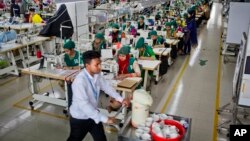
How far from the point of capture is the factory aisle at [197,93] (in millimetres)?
4638

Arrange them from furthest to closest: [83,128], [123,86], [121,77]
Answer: [121,77], [123,86], [83,128]

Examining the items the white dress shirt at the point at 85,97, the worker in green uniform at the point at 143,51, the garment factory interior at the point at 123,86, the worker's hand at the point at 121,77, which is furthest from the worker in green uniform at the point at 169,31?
the white dress shirt at the point at 85,97

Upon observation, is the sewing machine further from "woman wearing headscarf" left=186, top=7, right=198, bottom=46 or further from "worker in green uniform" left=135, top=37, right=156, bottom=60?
"woman wearing headscarf" left=186, top=7, right=198, bottom=46

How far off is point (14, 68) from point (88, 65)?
4.90 meters

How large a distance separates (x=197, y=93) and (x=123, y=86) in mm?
2677

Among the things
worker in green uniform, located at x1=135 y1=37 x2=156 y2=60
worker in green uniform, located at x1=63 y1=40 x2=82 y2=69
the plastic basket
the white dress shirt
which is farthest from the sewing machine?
the plastic basket

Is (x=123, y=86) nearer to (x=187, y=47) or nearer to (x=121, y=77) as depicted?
(x=121, y=77)

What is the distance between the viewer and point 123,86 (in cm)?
404

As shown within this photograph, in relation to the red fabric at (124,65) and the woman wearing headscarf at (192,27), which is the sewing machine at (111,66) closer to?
the red fabric at (124,65)

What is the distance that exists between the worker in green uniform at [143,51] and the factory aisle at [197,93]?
0.97 metres

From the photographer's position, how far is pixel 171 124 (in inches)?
101

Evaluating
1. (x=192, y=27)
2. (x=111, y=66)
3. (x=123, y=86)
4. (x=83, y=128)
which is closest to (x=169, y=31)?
(x=192, y=27)

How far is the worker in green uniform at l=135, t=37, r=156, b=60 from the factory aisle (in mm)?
969

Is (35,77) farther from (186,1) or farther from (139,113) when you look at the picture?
(186,1)
